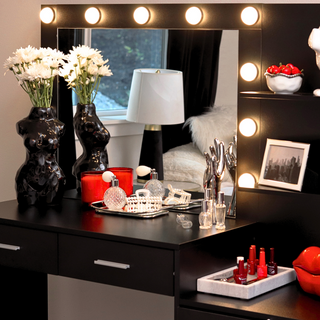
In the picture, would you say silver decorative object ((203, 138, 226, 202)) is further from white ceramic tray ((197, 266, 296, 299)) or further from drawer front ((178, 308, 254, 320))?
drawer front ((178, 308, 254, 320))

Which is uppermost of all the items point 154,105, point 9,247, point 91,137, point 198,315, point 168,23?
point 168,23

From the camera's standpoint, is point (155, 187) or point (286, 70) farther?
point (155, 187)

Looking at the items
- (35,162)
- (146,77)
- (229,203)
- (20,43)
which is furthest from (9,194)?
(229,203)

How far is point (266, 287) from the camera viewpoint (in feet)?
5.38

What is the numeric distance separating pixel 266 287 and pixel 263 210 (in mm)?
372

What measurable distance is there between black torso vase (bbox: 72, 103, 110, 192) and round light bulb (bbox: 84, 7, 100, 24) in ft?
1.09

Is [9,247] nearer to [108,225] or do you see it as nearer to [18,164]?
[108,225]

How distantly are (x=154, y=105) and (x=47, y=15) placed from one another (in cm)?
62

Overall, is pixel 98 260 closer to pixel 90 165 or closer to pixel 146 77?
pixel 90 165

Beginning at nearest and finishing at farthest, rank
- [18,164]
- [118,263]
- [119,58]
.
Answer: [118,263]
[119,58]
[18,164]

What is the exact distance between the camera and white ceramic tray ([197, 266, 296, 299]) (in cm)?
158

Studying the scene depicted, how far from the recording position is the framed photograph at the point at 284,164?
6.00 ft

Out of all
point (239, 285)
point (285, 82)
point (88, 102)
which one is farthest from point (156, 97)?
point (239, 285)

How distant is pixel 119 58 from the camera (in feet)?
7.38
